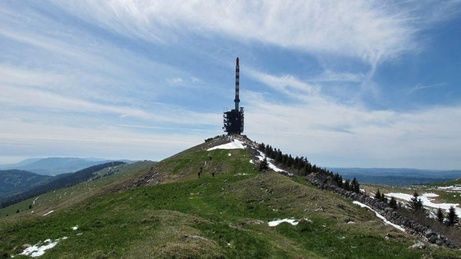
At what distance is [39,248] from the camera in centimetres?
2936

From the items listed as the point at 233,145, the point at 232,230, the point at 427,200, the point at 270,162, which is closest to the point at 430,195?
the point at 427,200

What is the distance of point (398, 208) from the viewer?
5497 cm

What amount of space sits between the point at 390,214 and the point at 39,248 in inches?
1375

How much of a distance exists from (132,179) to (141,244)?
6983cm

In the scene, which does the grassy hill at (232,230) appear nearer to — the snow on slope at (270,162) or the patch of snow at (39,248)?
the patch of snow at (39,248)

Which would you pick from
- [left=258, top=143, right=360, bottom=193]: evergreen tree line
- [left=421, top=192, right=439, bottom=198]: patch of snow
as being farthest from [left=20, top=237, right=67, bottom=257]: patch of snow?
[left=421, top=192, right=439, bottom=198]: patch of snow

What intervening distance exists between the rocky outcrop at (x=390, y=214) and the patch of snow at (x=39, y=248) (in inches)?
1141

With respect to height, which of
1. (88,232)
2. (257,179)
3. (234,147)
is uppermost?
(234,147)

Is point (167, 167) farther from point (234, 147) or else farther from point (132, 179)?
point (234, 147)

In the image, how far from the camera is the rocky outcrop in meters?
35.4

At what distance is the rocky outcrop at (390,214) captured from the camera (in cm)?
3535

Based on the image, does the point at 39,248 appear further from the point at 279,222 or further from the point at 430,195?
the point at 430,195

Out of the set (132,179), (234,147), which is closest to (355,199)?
(234,147)

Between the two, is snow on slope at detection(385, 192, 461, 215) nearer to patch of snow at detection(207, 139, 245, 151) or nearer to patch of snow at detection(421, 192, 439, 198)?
patch of snow at detection(421, 192, 439, 198)
